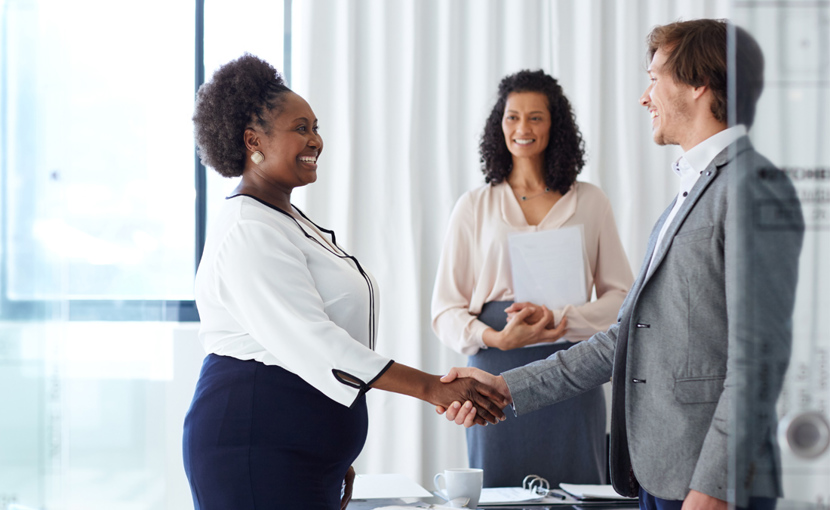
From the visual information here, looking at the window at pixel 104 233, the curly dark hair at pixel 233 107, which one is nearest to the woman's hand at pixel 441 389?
the curly dark hair at pixel 233 107

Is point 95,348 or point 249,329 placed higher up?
point 249,329

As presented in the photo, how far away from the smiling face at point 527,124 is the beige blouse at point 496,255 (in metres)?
0.16

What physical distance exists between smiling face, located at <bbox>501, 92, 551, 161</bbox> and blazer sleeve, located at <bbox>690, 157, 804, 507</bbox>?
1897mm

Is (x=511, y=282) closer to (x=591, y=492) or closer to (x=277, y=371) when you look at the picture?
(x=591, y=492)

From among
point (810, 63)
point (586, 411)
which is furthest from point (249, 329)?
point (586, 411)

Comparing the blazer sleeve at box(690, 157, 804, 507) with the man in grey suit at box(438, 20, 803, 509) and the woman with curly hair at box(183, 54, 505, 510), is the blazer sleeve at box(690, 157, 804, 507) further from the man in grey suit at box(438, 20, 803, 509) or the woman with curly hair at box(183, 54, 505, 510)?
the woman with curly hair at box(183, 54, 505, 510)

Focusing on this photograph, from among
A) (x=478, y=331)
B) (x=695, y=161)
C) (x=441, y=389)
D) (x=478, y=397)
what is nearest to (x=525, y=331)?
(x=478, y=331)

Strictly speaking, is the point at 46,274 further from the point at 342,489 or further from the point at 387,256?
the point at 342,489

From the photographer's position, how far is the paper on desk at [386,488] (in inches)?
65.9

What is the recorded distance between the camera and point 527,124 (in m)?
2.69

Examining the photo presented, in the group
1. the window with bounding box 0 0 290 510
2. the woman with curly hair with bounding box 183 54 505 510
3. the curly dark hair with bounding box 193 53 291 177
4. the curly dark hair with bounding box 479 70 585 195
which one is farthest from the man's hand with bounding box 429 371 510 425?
the window with bounding box 0 0 290 510

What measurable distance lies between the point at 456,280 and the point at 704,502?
146 cm

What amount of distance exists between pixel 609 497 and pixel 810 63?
119 centimetres

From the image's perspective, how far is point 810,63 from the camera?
740 millimetres
